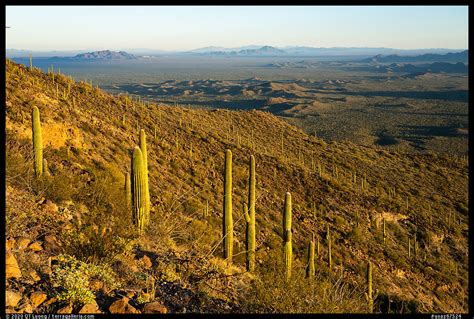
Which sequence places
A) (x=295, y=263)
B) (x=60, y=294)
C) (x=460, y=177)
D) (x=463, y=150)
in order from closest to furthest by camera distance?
(x=60, y=294), (x=295, y=263), (x=460, y=177), (x=463, y=150)

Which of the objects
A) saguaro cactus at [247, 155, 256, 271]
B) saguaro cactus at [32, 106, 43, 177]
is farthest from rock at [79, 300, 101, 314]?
saguaro cactus at [247, 155, 256, 271]

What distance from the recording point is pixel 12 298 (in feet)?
16.1

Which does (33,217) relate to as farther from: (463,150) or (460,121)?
(460,121)

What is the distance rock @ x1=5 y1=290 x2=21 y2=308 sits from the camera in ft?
15.9

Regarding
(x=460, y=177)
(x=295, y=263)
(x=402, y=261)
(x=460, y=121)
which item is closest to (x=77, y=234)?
(x=295, y=263)

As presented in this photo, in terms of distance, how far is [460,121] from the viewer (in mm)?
80438

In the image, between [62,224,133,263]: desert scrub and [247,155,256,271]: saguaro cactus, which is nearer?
[62,224,133,263]: desert scrub

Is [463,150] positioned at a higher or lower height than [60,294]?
lower

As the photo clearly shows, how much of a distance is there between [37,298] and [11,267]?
718 mm

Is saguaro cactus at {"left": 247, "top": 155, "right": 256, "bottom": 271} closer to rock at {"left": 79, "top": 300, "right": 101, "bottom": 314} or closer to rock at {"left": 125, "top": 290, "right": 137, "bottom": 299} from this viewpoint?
rock at {"left": 125, "top": 290, "right": 137, "bottom": 299}

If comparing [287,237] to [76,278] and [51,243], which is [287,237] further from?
[76,278]

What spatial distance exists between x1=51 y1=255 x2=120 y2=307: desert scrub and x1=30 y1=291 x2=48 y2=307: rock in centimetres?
17

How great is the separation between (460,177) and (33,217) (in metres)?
36.8
